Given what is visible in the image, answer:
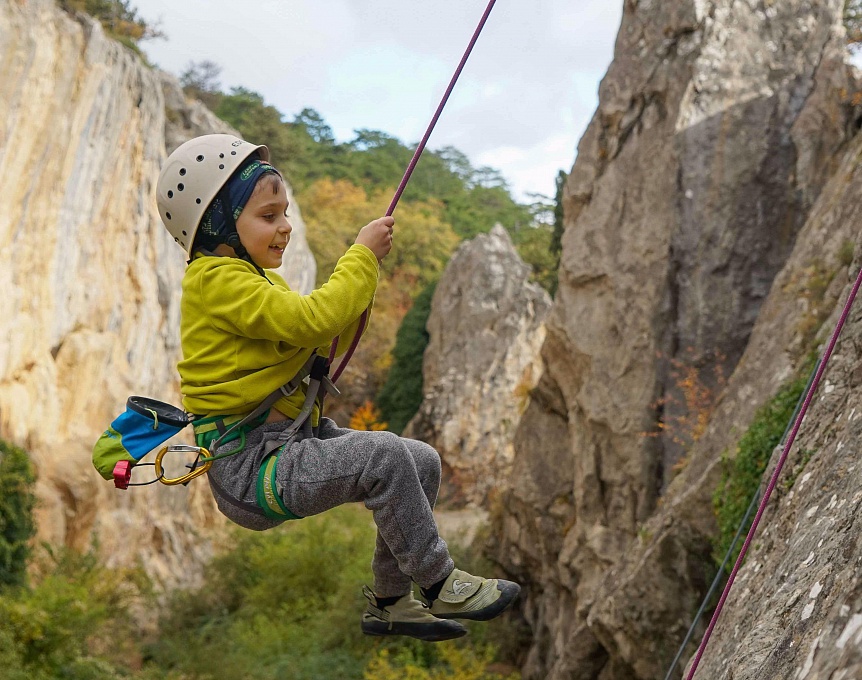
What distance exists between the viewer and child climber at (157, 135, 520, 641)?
2787 mm

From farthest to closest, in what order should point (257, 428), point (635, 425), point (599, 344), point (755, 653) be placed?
point (599, 344)
point (635, 425)
point (257, 428)
point (755, 653)

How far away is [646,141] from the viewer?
1286 centimetres

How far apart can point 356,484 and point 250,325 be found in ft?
1.91

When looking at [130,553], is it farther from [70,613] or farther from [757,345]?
[757,345]

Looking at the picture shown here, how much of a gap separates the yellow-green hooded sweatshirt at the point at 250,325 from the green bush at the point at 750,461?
415 centimetres

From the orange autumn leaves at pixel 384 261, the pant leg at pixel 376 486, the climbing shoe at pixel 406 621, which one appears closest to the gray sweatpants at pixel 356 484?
the pant leg at pixel 376 486

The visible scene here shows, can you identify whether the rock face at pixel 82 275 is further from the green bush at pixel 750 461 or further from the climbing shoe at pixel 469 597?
the climbing shoe at pixel 469 597

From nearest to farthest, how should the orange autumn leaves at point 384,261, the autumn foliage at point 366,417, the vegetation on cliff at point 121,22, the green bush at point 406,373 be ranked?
the vegetation on cliff at point 121,22 → the autumn foliage at point 366,417 → the green bush at point 406,373 → the orange autumn leaves at point 384,261

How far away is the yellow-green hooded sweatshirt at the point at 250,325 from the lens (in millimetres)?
2732

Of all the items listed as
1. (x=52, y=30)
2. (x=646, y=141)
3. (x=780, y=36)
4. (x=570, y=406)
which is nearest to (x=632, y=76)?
(x=646, y=141)

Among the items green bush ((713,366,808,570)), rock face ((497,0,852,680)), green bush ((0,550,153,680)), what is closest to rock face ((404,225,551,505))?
green bush ((0,550,153,680))

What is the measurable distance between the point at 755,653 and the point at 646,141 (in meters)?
11.1

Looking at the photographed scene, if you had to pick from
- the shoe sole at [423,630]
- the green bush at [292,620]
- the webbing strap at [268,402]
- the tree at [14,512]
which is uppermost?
the webbing strap at [268,402]

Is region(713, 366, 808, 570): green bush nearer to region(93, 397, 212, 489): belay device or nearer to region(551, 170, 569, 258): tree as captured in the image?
region(93, 397, 212, 489): belay device
